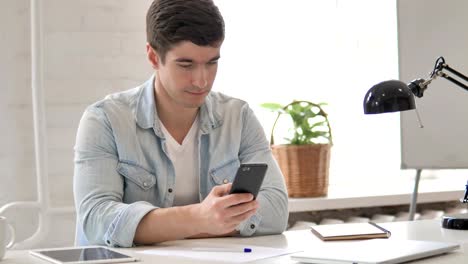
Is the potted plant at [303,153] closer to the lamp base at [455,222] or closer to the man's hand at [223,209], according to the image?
the lamp base at [455,222]

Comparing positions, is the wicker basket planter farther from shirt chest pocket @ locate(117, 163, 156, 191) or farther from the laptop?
the laptop

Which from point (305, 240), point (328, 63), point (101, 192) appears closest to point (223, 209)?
point (305, 240)

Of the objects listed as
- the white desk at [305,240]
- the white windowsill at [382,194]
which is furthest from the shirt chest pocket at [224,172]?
the white windowsill at [382,194]

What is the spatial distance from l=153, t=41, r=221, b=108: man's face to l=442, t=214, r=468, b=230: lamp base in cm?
69

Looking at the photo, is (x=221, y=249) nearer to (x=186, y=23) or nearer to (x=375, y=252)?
(x=375, y=252)

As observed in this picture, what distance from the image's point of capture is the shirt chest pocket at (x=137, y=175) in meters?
2.04

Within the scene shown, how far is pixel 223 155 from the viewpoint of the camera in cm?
217

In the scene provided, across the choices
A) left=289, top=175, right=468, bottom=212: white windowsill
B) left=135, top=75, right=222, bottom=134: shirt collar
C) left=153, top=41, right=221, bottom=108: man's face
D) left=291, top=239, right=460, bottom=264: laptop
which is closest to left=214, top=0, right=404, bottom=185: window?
left=289, top=175, right=468, bottom=212: white windowsill

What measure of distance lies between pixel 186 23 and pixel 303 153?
1216mm

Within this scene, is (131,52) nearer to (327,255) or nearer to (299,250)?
(299,250)

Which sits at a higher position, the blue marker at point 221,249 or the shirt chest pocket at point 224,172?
the shirt chest pocket at point 224,172

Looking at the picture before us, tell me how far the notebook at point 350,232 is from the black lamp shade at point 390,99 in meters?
0.28

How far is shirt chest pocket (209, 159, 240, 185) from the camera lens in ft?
7.02

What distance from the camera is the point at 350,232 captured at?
6.17 feet
